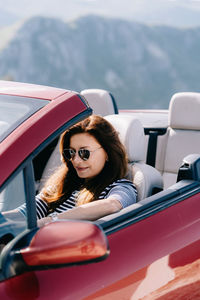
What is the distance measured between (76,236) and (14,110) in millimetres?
504

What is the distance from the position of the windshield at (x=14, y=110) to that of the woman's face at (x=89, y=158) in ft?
2.30

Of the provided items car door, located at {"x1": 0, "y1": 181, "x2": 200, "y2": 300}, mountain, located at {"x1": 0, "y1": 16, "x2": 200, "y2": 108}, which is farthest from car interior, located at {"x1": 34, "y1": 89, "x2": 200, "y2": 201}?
mountain, located at {"x1": 0, "y1": 16, "x2": 200, "y2": 108}

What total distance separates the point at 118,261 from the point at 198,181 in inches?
29.0

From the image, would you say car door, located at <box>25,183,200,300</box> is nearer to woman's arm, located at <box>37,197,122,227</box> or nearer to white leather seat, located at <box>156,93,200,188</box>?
woman's arm, located at <box>37,197,122,227</box>

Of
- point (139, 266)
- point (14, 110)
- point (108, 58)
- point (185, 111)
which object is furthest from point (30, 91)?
point (108, 58)

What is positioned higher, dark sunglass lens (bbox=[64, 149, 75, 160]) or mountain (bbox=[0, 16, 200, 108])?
dark sunglass lens (bbox=[64, 149, 75, 160])

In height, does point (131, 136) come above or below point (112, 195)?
above

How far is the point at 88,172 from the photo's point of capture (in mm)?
2410

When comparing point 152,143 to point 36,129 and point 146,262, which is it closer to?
point 146,262

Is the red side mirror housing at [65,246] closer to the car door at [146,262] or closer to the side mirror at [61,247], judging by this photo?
the side mirror at [61,247]

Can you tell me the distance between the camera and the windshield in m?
1.54

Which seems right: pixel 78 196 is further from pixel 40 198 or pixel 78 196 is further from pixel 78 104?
pixel 78 104

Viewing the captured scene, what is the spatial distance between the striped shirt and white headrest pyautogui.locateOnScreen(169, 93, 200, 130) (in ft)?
4.40

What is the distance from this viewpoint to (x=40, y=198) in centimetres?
253
